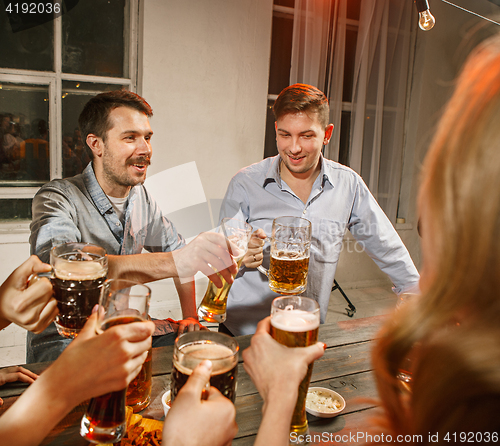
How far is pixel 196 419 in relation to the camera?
2.05 ft

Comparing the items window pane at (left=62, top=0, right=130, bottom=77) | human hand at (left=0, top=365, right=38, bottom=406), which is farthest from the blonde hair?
window pane at (left=62, top=0, right=130, bottom=77)

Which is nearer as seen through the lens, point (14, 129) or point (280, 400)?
point (280, 400)

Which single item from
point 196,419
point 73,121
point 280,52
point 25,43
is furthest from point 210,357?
point 280,52

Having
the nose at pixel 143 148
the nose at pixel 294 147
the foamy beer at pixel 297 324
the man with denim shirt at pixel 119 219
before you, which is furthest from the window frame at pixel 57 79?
the foamy beer at pixel 297 324

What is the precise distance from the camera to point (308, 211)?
197cm

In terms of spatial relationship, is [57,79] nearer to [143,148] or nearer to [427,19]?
[143,148]

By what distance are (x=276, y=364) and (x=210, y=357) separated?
0.42 ft

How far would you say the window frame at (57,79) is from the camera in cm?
275

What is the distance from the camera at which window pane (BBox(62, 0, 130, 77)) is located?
2.85m

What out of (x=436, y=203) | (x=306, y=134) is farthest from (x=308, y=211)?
(x=436, y=203)

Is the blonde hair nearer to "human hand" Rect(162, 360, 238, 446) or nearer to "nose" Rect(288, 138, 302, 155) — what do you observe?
→ "human hand" Rect(162, 360, 238, 446)

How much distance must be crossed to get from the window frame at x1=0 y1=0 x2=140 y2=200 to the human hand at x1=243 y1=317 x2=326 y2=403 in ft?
8.63

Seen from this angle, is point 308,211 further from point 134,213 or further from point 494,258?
point 494,258

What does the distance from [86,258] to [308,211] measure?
123 centimetres
